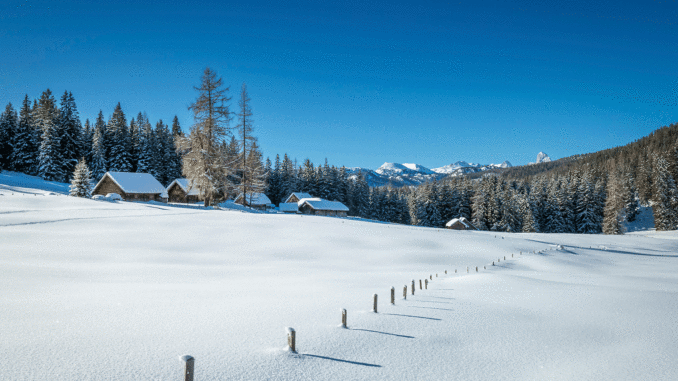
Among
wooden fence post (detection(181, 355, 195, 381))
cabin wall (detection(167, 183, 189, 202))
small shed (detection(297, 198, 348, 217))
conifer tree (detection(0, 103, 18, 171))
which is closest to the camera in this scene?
wooden fence post (detection(181, 355, 195, 381))

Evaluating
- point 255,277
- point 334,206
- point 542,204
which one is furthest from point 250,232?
point 542,204

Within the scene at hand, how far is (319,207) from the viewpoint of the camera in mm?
65375

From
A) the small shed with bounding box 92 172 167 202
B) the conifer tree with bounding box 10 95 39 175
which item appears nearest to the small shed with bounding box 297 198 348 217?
the small shed with bounding box 92 172 167 202

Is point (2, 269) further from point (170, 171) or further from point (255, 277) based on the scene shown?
point (170, 171)

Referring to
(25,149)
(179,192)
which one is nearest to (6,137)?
(25,149)

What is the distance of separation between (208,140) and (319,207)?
32686mm

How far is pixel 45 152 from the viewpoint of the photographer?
56.5 metres

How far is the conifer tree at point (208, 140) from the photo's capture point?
3491 centimetres

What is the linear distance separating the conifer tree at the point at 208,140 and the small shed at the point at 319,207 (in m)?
30.1

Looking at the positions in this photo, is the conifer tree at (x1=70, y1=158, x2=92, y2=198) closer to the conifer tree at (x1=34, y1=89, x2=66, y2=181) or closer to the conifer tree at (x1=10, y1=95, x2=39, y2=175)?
the conifer tree at (x1=34, y1=89, x2=66, y2=181)

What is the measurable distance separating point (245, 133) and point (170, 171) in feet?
137

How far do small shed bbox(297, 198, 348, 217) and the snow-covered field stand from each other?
149 ft

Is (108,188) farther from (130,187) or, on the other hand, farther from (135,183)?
(135,183)

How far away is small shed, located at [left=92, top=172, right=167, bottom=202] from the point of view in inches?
1922
